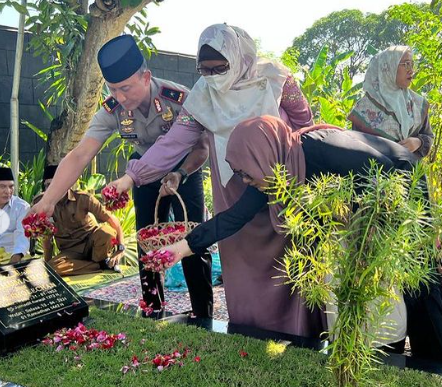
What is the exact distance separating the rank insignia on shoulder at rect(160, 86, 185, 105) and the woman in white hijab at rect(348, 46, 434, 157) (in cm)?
92

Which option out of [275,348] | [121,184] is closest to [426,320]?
[275,348]

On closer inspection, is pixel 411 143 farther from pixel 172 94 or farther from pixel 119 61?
pixel 119 61

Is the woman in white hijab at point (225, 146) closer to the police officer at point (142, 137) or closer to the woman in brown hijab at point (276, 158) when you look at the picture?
the woman in brown hijab at point (276, 158)

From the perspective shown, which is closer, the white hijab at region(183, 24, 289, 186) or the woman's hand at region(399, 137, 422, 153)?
the white hijab at region(183, 24, 289, 186)

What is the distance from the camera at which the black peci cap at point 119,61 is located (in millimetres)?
2342

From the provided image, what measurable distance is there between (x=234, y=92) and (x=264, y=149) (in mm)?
519

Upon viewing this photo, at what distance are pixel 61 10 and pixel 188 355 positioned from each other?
11.8 ft

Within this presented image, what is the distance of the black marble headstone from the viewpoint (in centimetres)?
220

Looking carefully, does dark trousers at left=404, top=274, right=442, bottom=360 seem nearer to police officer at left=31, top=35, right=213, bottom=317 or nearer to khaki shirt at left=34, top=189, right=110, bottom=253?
police officer at left=31, top=35, right=213, bottom=317

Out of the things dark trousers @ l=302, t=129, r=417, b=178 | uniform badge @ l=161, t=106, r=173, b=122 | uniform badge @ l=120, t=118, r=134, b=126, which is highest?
uniform badge @ l=161, t=106, r=173, b=122

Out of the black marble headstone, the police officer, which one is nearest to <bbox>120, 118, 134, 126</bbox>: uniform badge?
the police officer

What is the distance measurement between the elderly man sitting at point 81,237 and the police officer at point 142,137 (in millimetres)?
1762

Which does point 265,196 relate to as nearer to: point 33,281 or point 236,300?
point 236,300

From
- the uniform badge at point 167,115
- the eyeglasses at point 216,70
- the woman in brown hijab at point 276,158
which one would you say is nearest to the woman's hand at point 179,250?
the woman in brown hijab at point 276,158
